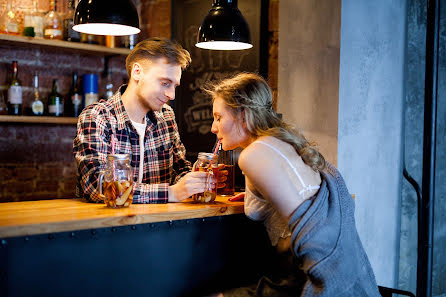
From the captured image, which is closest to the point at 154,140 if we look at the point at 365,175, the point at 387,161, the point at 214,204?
the point at 214,204

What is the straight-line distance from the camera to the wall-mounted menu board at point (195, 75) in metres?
2.98

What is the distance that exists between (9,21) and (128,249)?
209 cm

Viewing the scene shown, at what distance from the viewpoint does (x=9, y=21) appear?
9.83 ft

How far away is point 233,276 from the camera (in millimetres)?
1926

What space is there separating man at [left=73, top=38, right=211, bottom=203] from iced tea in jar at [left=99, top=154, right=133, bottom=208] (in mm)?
153

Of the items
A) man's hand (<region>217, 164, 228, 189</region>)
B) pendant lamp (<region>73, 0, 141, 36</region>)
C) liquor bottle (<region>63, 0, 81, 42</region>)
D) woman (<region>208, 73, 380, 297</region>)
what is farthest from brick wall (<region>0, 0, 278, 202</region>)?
woman (<region>208, 73, 380, 297</region>)

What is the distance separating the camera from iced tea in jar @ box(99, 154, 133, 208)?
5.48 feet

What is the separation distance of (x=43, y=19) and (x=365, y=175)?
7.58 ft

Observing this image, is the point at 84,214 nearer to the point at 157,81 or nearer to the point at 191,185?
the point at 191,185

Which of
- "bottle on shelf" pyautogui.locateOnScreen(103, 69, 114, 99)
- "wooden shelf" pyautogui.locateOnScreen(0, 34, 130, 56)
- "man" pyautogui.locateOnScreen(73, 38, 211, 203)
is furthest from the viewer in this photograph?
"bottle on shelf" pyautogui.locateOnScreen(103, 69, 114, 99)

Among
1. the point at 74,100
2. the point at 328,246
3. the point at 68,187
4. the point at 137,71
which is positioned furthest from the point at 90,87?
the point at 328,246

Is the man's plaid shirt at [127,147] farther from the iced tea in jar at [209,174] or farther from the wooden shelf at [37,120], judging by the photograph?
the wooden shelf at [37,120]

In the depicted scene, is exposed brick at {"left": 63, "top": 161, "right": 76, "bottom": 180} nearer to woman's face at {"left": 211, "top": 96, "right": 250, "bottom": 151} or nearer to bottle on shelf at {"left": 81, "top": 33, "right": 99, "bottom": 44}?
bottle on shelf at {"left": 81, "top": 33, "right": 99, "bottom": 44}

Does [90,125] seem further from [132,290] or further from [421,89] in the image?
[421,89]
